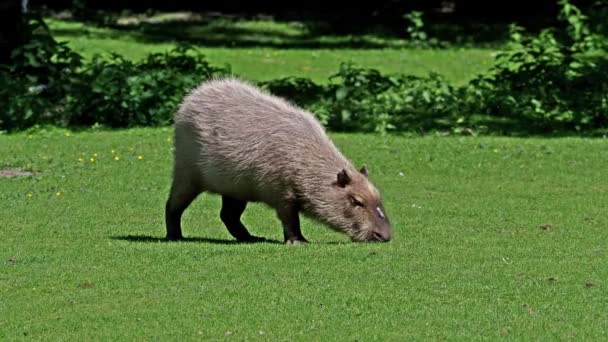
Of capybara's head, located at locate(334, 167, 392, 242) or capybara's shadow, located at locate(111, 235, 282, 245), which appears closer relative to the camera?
capybara's head, located at locate(334, 167, 392, 242)

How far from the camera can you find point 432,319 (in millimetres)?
8242

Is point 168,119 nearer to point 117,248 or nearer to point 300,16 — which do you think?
point 117,248

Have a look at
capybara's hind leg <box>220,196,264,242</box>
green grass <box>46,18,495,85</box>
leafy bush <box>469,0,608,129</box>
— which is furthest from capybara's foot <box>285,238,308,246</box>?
green grass <box>46,18,495,85</box>

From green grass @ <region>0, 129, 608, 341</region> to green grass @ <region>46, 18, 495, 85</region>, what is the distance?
987 cm

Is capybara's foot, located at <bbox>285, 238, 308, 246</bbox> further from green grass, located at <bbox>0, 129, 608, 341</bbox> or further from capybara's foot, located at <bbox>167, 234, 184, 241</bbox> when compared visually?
capybara's foot, located at <bbox>167, 234, 184, 241</bbox>

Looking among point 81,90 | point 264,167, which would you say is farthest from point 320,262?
point 81,90

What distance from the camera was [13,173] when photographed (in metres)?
15.3

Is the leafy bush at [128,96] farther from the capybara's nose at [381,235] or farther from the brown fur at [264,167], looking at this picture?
the capybara's nose at [381,235]

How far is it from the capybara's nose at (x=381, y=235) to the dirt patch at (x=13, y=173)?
573cm

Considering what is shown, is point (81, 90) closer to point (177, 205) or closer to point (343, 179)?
point (177, 205)

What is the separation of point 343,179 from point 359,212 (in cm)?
30

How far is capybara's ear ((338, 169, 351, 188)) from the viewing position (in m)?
10.8

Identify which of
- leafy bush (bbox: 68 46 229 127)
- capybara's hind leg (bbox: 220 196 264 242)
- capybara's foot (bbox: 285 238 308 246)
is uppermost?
capybara's foot (bbox: 285 238 308 246)

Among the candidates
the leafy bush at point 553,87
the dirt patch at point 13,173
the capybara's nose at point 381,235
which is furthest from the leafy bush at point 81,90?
the capybara's nose at point 381,235
